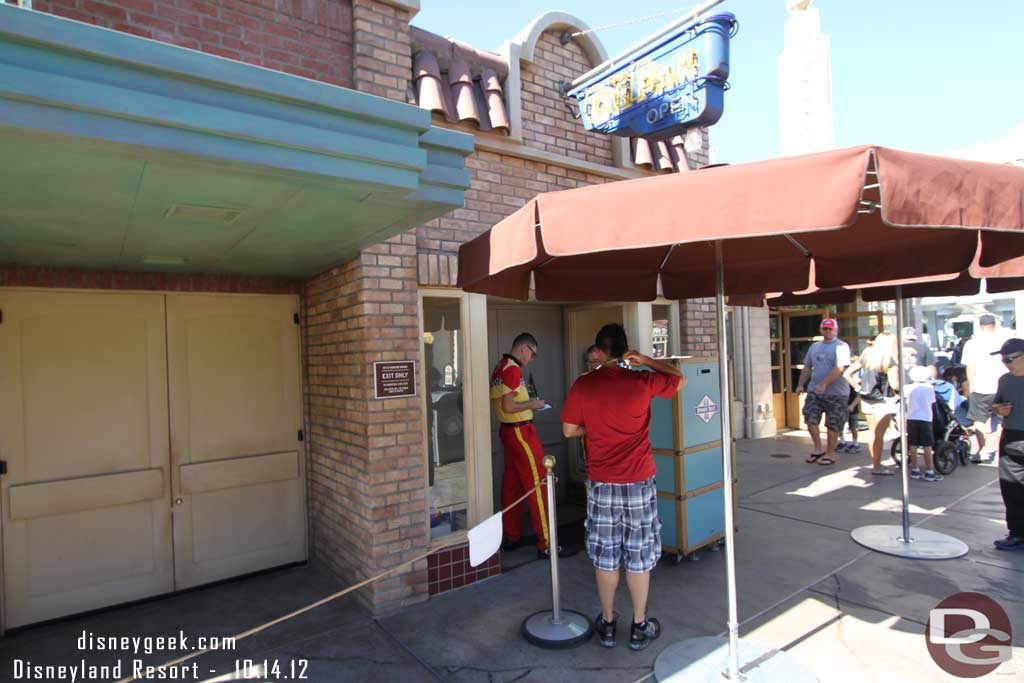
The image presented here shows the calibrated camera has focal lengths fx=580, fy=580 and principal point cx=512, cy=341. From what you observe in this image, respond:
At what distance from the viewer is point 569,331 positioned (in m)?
6.48

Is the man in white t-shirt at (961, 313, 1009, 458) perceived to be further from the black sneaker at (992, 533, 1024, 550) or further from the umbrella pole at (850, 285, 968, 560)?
the umbrella pole at (850, 285, 968, 560)

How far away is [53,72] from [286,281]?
120 inches

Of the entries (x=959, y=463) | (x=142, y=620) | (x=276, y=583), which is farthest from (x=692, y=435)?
(x=959, y=463)

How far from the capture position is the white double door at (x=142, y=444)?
395cm

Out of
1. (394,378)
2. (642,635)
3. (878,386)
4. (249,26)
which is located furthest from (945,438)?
(249,26)

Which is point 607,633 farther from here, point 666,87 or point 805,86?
point 805,86

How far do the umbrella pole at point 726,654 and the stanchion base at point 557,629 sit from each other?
48cm

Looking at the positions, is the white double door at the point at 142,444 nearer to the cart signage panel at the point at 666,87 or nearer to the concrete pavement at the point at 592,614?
the concrete pavement at the point at 592,614

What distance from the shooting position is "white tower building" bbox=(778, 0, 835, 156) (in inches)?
421

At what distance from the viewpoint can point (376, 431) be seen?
4.03 m

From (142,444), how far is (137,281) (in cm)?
122

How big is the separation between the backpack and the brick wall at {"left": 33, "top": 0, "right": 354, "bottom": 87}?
7956mm

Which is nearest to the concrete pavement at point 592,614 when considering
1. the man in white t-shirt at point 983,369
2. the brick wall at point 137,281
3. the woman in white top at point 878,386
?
the woman in white top at point 878,386

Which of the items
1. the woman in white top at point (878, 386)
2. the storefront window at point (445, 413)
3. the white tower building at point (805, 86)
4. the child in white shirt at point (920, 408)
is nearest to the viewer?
the storefront window at point (445, 413)
